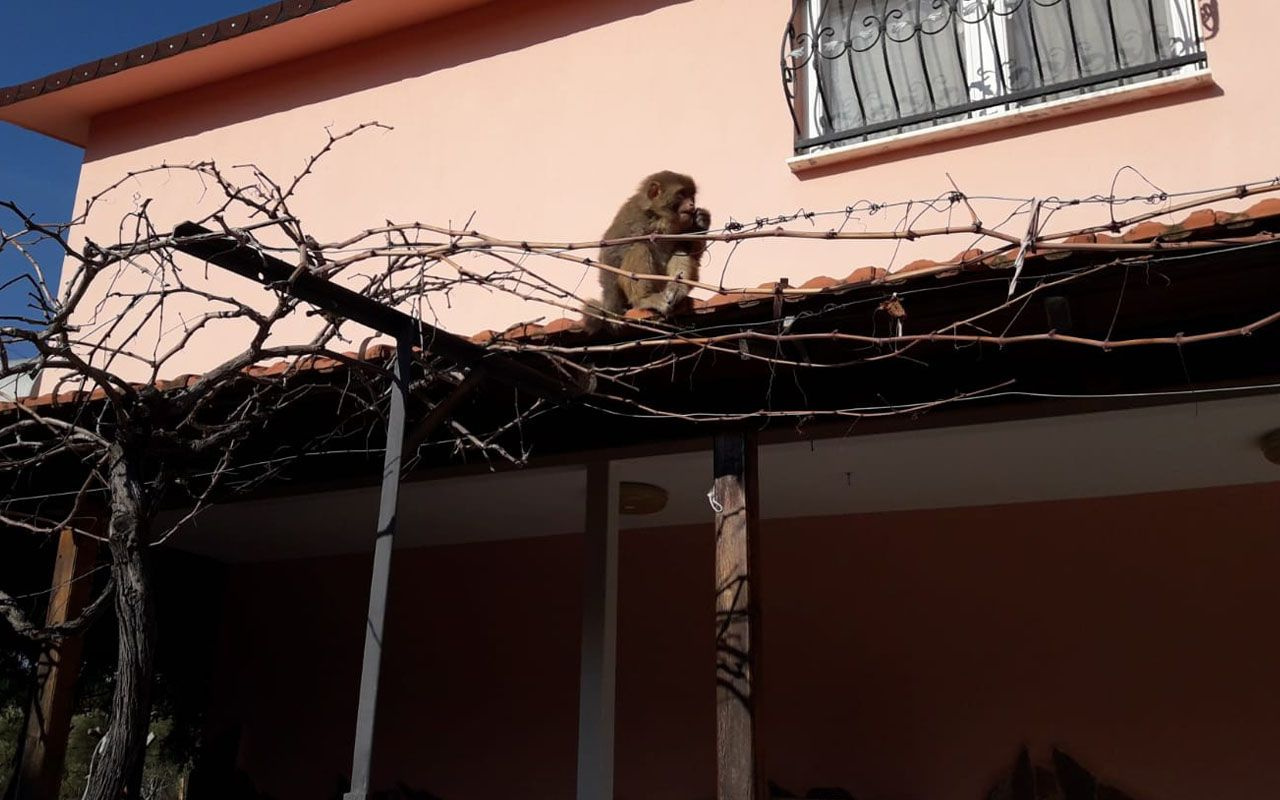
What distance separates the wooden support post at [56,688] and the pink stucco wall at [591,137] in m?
2.10

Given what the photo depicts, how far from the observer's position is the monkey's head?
516 centimetres

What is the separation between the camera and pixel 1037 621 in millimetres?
5449

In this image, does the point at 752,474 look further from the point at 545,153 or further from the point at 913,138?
the point at 545,153

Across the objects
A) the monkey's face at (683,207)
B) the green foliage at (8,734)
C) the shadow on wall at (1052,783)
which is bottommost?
the shadow on wall at (1052,783)

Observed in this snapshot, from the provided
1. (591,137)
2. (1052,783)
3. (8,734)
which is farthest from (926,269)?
(8,734)

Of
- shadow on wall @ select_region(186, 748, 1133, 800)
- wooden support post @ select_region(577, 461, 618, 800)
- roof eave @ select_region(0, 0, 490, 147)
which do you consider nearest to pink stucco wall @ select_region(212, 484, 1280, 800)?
shadow on wall @ select_region(186, 748, 1133, 800)

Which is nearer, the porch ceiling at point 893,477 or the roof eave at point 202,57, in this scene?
the porch ceiling at point 893,477

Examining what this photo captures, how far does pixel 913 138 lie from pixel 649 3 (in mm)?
1920

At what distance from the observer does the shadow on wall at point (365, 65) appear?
701 centimetres

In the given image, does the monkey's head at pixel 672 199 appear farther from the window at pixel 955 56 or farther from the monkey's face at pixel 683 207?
the window at pixel 955 56

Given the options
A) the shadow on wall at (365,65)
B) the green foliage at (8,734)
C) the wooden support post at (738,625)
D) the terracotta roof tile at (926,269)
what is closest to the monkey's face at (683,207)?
the terracotta roof tile at (926,269)

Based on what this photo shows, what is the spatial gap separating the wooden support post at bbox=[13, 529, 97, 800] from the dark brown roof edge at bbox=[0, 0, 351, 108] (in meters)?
3.39

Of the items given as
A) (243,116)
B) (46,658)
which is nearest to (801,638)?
(46,658)

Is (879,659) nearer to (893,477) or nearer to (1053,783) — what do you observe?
(1053,783)
